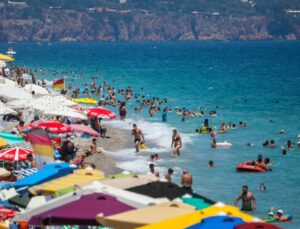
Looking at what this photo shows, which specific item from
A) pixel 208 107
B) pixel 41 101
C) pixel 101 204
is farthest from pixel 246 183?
pixel 208 107

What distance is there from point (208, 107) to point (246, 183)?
110 feet

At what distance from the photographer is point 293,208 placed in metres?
26.9

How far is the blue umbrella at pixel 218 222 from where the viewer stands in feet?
37.0

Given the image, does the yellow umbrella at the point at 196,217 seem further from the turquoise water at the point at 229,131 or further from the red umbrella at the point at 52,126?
the red umbrella at the point at 52,126

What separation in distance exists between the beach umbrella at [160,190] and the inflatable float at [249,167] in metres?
18.9

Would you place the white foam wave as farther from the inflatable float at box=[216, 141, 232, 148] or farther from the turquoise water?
the inflatable float at box=[216, 141, 232, 148]

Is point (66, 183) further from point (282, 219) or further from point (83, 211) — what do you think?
point (282, 219)

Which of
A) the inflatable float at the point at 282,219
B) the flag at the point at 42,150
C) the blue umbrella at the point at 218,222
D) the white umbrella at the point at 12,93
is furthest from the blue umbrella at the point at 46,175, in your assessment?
the white umbrella at the point at 12,93

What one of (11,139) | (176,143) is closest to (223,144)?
Answer: (176,143)

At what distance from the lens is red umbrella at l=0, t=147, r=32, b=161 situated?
23423 millimetres

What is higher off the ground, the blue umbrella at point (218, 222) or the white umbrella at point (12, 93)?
the blue umbrella at point (218, 222)

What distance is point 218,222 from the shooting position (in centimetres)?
1145

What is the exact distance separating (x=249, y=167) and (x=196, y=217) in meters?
21.5

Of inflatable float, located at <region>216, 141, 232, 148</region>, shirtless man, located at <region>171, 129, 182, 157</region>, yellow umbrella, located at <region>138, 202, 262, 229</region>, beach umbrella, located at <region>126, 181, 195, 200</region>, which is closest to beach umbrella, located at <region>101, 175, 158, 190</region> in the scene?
beach umbrella, located at <region>126, 181, 195, 200</region>
